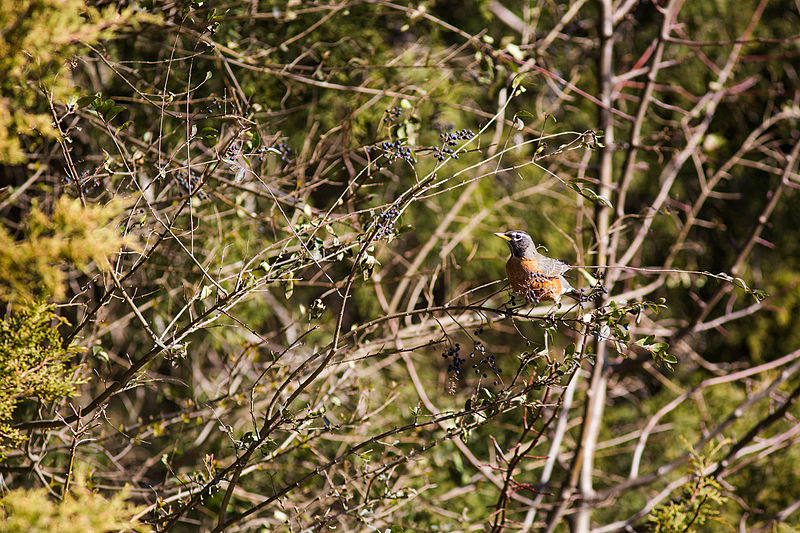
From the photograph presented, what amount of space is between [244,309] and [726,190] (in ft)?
14.0

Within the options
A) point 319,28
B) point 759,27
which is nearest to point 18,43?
point 319,28

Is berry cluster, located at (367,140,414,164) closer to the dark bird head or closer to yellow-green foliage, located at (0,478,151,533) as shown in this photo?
the dark bird head

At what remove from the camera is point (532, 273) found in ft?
5.36

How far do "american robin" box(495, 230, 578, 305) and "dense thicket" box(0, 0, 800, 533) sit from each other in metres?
0.08

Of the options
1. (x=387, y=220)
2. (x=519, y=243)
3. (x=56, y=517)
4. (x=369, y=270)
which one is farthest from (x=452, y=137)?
(x=56, y=517)

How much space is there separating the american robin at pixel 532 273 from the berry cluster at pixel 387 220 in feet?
1.27

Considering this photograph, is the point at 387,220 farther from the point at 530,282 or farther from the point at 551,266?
the point at 551,266

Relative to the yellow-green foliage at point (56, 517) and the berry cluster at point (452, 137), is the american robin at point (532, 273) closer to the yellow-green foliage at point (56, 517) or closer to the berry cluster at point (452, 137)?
the berry cluster at point (452, 137)

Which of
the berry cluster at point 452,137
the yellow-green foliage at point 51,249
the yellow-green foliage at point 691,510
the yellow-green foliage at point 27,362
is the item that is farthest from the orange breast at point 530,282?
the yellow-green foliage at point 27,362

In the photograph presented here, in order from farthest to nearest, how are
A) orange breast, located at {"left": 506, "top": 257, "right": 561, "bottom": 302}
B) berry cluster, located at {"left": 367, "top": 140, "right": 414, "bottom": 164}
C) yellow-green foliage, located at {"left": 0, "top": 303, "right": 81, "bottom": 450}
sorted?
1. orange breast, located at {"left": 506, "top": 257, "right": 561, "bottom": 302}
2. berry cluster, located at {"left": 367, "top": 140, "right": 414, "bottom": 164}
3. yellow-green foliage, located at {"left": 0, "top": 303, "right": 81, "bottom": 450}

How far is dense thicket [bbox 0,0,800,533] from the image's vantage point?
1.45 metres

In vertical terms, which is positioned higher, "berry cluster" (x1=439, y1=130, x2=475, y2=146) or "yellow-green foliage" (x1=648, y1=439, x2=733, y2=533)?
"berry cluster" (x1=439, y1=130, x2=475, y2=146)

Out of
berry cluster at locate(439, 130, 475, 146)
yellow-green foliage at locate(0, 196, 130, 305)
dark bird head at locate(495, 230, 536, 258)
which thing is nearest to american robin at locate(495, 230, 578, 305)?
dark bird head at locate(495, 230, 536, 258)

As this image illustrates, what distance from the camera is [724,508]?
402 cm
